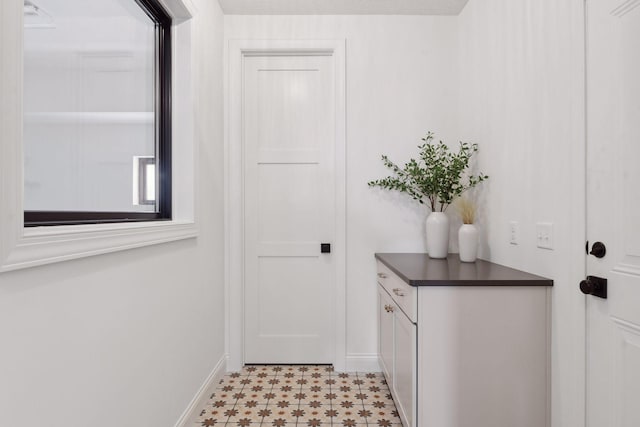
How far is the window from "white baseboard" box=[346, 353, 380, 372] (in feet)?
5.27

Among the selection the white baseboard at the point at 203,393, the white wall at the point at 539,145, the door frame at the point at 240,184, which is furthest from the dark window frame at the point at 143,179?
the white wall at the point at 539,145

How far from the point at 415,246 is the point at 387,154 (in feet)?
2.24

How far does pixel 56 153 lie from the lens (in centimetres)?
108

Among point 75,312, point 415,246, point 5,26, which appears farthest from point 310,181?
point 5,26

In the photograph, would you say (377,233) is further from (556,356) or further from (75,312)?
(75,312)

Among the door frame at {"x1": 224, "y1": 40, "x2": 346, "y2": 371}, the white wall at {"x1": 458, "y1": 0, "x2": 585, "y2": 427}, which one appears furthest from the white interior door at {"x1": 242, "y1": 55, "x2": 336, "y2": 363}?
the white wall at {"x1": 458, "y1": 0, "x2": 585, "y2": 427}

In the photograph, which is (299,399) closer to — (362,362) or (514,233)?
(362,362)

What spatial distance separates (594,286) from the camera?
1284 mm

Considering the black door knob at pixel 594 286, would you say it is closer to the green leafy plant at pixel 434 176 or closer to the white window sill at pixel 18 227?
the green leafy plant at pixel 434 176

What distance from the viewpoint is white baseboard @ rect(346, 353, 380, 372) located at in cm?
252

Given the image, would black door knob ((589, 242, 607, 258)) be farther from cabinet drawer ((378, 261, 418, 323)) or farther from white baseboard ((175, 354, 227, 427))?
white baseboard ((175, 354, 227, 427))

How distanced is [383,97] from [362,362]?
189cm

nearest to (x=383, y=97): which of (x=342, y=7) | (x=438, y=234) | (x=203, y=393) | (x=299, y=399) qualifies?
(x=342, y=7)

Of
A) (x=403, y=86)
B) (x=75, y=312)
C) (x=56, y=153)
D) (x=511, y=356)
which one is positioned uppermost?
(x=403, y=86)
